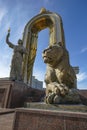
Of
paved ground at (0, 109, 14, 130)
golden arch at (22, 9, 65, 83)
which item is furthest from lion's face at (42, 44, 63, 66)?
golden arch at (22, 9, 65, 83)

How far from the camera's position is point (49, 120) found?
78.9 inches

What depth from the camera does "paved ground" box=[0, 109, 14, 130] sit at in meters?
2.67

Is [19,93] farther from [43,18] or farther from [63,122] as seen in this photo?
[43,18]

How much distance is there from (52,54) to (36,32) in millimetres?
10857

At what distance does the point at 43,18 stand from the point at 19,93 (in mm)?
9750

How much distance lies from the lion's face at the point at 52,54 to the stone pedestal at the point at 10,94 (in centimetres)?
180

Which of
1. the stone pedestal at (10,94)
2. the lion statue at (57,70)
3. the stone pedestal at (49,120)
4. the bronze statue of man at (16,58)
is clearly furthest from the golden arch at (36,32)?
the stone pedestal at (49,120)

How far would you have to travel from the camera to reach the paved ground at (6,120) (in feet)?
8.77

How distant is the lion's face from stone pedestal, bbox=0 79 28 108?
71.0 inches

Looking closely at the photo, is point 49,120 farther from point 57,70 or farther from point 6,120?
point 6,120

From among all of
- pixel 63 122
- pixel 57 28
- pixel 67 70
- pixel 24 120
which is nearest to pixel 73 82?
pixel 67 70

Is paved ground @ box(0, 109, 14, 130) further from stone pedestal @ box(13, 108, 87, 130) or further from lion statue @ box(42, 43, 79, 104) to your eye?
lion statue @ box(42, 43, 79, 104)

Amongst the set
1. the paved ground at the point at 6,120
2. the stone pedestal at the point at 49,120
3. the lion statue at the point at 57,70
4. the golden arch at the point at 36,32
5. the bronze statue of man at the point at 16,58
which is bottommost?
the paved ground at the point at 6,120

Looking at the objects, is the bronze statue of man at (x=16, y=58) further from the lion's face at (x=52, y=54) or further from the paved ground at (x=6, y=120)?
the lion's face at (x=52, y=54)
